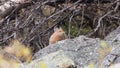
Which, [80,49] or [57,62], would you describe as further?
[80,49]

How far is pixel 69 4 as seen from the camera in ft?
15.4

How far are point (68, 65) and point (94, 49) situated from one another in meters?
0.55

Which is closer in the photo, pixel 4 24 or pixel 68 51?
pixel 68 51

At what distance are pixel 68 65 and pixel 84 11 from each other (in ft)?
7.05

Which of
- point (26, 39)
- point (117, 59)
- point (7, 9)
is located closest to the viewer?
point (117, 59)

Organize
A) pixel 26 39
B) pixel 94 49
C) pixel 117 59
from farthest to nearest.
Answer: pixel 26 39 → pixel 94 49 → pixel 117 59

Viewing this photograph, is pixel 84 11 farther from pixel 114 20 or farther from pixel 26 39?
pixel 26 39

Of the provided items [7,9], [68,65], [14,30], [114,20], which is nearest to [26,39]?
[14,30]

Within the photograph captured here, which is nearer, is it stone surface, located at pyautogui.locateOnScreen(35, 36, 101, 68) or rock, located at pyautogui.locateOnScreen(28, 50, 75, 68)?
rock, located at pyautogui.locateOnScreen(28, 50, 75, 68)

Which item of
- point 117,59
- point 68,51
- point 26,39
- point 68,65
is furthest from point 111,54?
point 26,39

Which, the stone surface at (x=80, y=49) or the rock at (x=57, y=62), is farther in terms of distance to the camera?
the stone surface at (x=80, y=49)

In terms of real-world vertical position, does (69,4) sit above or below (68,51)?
above

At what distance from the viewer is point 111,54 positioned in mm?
2869

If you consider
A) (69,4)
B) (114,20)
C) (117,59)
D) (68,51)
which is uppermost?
(69,4)
